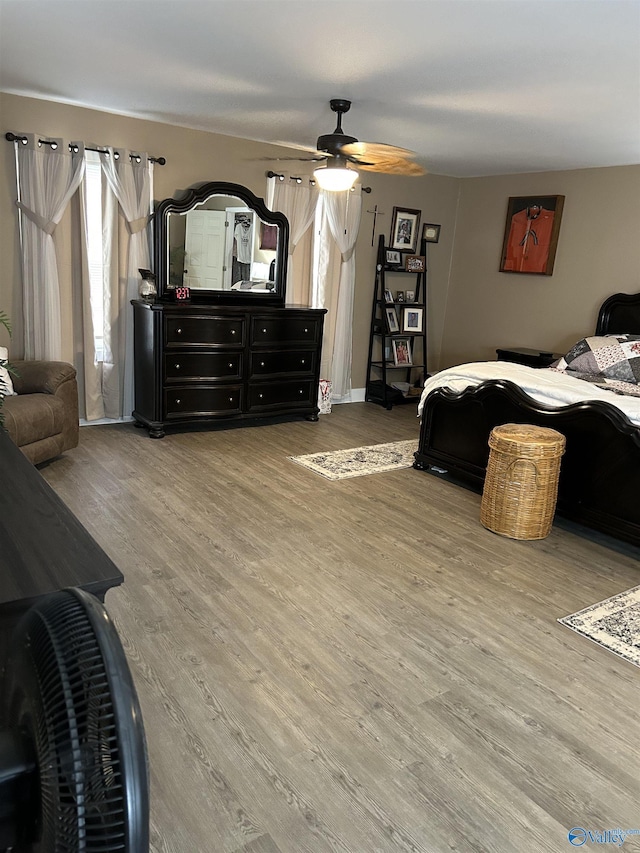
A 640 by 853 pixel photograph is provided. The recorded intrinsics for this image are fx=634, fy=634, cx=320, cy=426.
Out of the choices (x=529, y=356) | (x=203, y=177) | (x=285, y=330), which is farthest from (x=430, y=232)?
(x=203, y=177)

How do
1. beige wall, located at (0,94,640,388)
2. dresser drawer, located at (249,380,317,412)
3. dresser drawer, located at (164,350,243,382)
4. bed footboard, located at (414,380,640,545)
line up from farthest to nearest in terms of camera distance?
dresser drawer, located at (249,380,317,412) < dresser drawer, located at (164,350,243,382) < beige wall, located at (0,94,640,388) < bed footboard, located at (414,380,640,545)

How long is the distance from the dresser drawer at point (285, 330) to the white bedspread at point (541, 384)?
1433 millimetres

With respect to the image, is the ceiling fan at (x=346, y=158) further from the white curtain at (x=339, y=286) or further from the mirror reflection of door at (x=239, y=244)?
the white curtain at (x=339, y=286)

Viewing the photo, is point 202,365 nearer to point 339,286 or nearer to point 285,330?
point 285,330

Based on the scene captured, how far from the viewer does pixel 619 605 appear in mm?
2846

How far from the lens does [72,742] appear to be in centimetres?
59

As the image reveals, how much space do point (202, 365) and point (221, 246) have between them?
3.46 ft

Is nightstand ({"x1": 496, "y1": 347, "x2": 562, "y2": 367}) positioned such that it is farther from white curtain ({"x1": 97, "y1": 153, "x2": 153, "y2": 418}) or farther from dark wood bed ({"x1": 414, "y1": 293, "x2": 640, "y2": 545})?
white curtain ({"x1": 97, "y1": 153, "x2": 153, "y2": 418})

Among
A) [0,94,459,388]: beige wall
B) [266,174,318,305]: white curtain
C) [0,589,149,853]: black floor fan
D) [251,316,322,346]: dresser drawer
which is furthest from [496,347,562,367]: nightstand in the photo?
[0,589,149,853]: black floor fan

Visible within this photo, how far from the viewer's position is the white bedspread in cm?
349

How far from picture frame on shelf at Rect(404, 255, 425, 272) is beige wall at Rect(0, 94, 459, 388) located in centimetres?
27

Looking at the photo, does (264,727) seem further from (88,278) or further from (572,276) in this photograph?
(572,276)

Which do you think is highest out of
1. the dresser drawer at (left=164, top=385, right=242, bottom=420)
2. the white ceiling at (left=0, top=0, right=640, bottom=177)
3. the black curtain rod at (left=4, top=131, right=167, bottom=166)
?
the white ceiling at (left=0, top=0, right=640, bottom=177)

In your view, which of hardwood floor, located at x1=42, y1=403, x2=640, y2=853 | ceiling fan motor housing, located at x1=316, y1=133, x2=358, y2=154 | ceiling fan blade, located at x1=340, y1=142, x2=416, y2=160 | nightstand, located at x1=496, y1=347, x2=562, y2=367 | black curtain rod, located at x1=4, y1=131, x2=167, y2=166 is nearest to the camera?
hardwood floor, located at x1=42, y1=403, x2=640, y2=853
